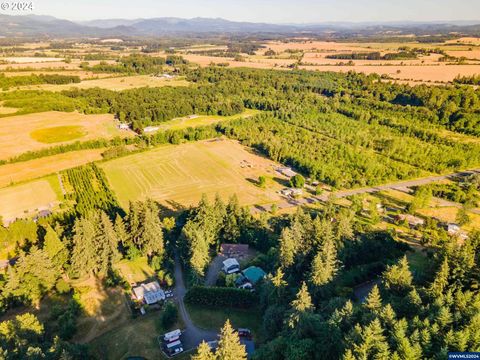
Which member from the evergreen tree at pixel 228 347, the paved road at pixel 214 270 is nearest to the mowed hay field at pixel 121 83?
the paved road at pixel 214 270

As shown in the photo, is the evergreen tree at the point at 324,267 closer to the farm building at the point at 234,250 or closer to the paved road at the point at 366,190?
the farm building at the point at 234,250

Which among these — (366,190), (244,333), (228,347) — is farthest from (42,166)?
(366,190)

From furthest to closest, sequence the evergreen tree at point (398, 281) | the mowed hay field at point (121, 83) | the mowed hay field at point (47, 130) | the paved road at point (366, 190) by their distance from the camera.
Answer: the mowed hay field at point (121, 83) < the mowed hay field at point (47, 130) < the paved road at point (366, 190) < the evergreen tree at point (398, 281)

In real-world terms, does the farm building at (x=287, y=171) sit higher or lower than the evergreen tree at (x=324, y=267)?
lower

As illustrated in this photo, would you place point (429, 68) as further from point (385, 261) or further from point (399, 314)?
point (399, 314)

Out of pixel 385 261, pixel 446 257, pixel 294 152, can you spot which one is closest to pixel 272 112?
pixel 294 152
